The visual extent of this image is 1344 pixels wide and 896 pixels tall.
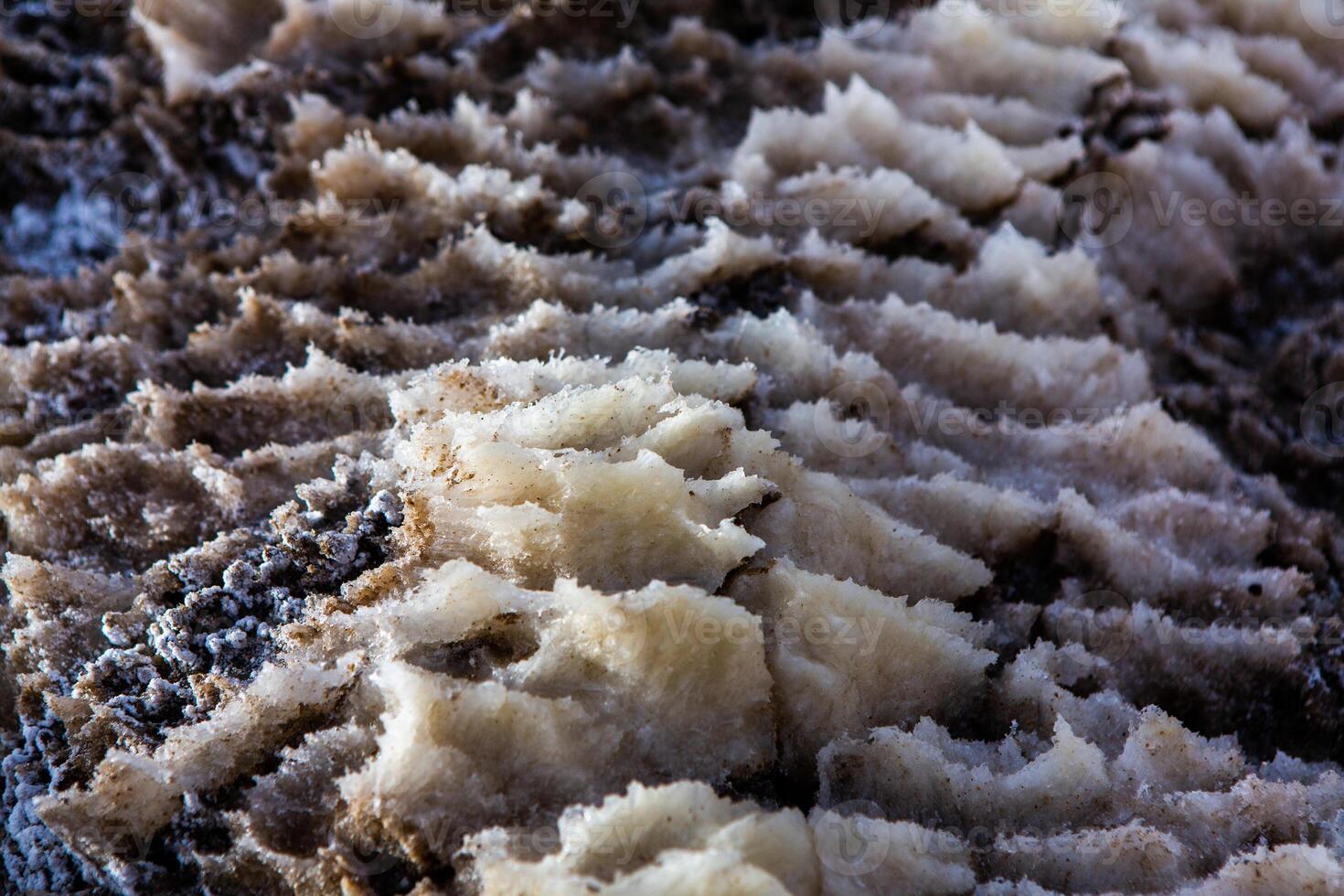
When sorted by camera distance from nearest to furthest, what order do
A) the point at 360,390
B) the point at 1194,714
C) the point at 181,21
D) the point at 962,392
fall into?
the point at 1194,714 → the point at 360,390 → the point at 962,392 → the point at 181,21

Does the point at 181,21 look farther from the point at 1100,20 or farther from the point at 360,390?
the point at 1100,20

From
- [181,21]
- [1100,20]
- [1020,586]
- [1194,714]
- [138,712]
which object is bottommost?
[138,712]

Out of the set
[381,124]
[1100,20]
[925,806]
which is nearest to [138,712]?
[925,806]

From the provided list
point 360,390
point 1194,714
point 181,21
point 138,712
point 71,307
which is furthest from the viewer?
point 181,21

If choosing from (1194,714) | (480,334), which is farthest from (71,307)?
(1194,714)

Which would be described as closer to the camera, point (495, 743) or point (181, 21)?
point (495, 743)

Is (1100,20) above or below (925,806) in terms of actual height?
above
